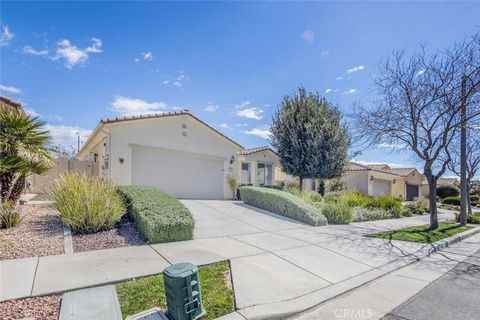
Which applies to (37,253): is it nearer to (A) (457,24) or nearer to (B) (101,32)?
(B) (101,32)

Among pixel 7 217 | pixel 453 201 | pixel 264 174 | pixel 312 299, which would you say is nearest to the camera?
pixel 312 299

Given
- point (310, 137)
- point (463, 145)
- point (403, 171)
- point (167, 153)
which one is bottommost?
point (403, 171)

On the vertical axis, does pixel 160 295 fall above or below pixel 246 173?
below

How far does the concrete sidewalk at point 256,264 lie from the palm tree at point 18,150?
359cm

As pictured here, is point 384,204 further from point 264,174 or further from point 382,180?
point 382,180

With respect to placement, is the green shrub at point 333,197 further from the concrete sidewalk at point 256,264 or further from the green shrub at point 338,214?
the concrete sidewalk at point 256,264

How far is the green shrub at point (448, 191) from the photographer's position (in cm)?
3384

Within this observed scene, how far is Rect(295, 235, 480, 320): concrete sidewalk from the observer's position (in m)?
3.67

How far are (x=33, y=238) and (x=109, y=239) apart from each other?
1.51 m

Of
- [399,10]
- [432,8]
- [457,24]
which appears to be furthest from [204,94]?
[457,24]

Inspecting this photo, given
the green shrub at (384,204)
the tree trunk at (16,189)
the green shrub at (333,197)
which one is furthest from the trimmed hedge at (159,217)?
the green shrub at (384,204)

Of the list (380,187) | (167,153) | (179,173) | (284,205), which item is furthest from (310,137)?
(380,187)

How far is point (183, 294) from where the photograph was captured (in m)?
3.10

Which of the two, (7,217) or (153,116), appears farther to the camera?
(153,116)
